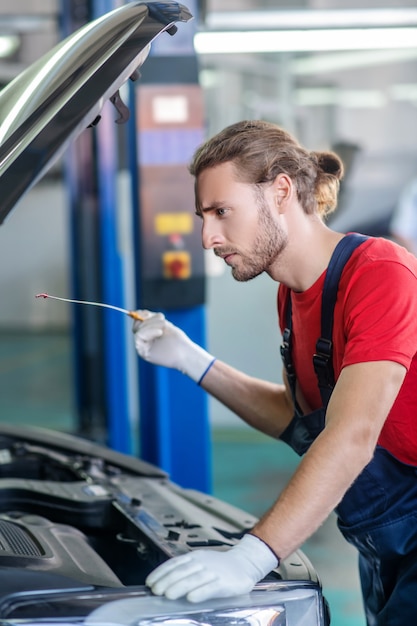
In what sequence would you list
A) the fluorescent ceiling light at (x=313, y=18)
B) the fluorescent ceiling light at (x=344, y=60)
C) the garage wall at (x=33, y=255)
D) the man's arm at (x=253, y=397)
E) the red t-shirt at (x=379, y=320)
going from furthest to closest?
1. the garage wall at (x=33, y=255)
2. the fluorescent ceiling light at (x=344, y=60)
3. the fluorescent ceiling light at (x=313, y=18)
4. the man's arm at (x=253, y=397)
5. the red t-shirt at (x=379, y=320)

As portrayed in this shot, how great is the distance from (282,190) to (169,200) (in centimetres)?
166

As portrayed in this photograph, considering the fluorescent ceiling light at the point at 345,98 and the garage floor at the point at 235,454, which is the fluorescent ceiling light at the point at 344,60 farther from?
the garage floor at the point at 235,454

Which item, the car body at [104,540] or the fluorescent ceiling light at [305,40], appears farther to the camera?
the fluorescent ceiling light at [305,40]

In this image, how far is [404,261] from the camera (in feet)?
5.36

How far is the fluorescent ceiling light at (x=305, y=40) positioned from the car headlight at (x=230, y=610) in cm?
382

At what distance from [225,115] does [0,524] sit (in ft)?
12.4

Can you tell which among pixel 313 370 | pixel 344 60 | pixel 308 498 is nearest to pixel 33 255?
pixel 344 60

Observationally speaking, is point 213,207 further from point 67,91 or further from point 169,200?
point 169,200

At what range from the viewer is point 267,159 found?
169 cm

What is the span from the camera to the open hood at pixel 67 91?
1.41m

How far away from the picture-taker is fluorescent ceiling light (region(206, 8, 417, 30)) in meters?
4.77

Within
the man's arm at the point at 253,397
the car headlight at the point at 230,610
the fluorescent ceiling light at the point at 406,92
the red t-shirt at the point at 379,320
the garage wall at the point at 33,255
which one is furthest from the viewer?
the garage wall at the point at 33,255

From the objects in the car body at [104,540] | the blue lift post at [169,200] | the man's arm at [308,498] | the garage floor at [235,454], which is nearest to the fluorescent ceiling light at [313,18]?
the blue lift post at [169,200]

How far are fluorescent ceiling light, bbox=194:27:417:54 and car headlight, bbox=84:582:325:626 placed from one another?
→ 3.82m
